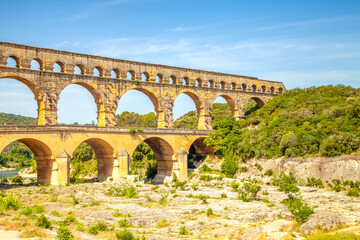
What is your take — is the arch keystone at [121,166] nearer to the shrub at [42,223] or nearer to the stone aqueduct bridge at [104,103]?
the stone aqueduct bridge at [104,103]

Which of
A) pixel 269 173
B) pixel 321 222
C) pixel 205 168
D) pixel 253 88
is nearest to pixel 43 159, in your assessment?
pixel 205 168

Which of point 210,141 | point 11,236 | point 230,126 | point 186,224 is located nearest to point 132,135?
point 210,141

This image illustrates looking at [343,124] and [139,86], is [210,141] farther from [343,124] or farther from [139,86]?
[343,124]

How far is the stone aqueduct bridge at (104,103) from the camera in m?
32.6

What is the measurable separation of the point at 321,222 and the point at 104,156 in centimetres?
2273

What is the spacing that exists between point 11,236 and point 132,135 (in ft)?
77.6

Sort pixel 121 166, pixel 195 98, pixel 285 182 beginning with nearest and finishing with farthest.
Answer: pixel 285 182 < pixel 121 166 < pixel 195 98

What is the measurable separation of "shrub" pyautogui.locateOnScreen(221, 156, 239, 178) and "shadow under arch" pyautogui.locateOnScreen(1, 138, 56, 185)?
Result: 53.3ft

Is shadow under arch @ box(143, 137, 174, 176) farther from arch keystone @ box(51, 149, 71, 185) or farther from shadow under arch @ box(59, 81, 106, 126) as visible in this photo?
arch keystone @ box(51, 149, 71, 185)

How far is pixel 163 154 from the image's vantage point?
41.9m

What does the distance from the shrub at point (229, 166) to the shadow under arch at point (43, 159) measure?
16233 mm

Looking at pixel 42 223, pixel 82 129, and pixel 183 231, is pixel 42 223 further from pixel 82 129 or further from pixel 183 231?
pixel 82 129

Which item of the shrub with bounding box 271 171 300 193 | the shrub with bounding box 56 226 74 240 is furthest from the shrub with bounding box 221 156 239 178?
the shrub with bounding box 56 226 74 240

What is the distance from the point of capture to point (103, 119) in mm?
38938
